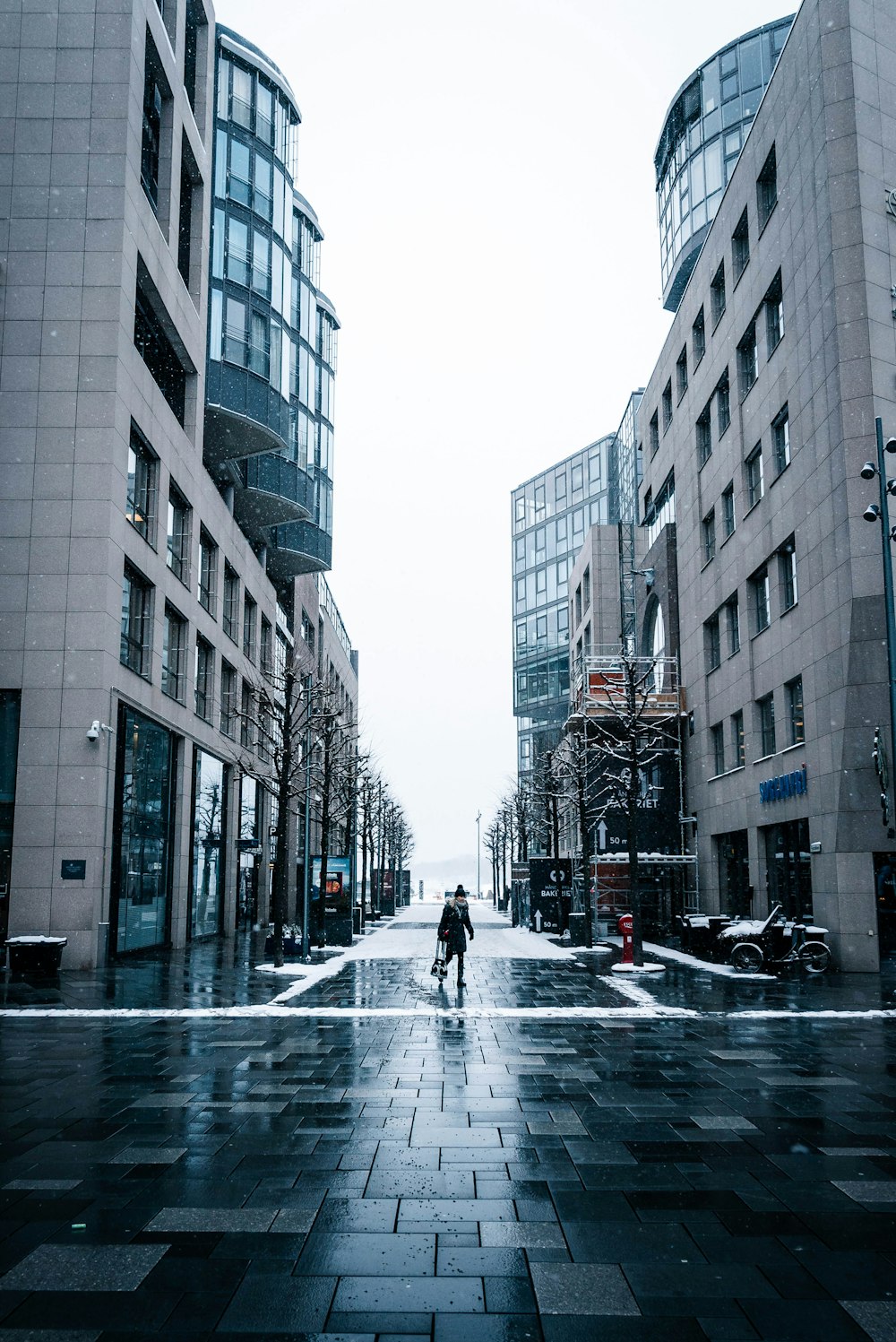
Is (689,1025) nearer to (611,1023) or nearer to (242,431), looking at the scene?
(611,1023)

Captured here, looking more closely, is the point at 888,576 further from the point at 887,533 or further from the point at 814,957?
the point at 814,957

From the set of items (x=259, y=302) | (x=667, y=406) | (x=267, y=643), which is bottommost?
(x=267, y=643)

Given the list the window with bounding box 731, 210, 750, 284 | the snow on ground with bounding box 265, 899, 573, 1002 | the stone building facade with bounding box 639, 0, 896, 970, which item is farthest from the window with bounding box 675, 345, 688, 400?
the snow on ground with bounding box 265, 899, 573, 1002

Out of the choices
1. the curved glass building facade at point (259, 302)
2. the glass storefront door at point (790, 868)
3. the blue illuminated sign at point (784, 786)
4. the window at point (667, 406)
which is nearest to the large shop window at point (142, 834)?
the curved glass building facade at point (259, 302)

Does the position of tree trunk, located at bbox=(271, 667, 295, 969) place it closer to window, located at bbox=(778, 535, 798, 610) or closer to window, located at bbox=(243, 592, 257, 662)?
window, located at bbox=(778, 535, 798, 610)

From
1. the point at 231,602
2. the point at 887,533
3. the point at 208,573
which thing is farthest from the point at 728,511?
the point at 231,602

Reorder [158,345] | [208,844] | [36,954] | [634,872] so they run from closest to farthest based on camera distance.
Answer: [36,954], [634,872], [158,345], [208,844]

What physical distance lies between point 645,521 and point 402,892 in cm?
4102

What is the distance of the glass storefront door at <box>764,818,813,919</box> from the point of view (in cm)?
2670

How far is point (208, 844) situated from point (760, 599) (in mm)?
19928

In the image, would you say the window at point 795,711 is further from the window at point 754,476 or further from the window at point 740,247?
the window at point 740,247

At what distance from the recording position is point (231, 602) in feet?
141

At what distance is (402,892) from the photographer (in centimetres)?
8194

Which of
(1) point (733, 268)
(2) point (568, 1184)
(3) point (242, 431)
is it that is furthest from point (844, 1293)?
(3) point (242, 431)
